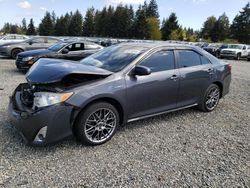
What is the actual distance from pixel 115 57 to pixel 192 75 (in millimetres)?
1631

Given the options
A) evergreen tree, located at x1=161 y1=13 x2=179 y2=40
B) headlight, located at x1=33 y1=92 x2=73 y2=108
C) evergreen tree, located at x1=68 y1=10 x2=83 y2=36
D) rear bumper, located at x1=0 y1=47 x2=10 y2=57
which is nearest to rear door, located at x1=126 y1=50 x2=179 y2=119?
headlight, located at x1=33 y1=92 x2=73 y2=108

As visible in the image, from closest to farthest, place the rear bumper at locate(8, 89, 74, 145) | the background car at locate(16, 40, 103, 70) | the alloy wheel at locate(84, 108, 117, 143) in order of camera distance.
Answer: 1. the rear bumper at locate(8, 89, 74, 145)
2. the alloy wheel at locate(84, 108, 117, 143)
3. the background car at locate(16, 40, 103, 70)

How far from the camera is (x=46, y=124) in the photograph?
354 centimetres

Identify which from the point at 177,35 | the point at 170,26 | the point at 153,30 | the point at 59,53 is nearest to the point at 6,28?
the point at 153,30

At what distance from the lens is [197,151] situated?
4.01 metres

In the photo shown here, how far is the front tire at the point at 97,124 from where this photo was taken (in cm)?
384

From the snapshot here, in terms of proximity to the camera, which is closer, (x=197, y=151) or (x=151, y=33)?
(x=197, y=151)

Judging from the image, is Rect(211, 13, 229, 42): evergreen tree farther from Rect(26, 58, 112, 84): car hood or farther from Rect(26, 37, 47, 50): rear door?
Rect(26, 58, 112, 84): car hood

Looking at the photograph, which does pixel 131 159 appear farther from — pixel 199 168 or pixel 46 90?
pixel 46 90

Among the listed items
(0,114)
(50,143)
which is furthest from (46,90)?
(0,114)

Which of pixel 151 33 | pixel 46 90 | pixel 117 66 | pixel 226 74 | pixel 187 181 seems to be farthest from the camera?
pixel 151 33

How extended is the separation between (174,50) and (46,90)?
2634 millimetres

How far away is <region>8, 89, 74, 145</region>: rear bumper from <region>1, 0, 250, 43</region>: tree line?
63.8 metres

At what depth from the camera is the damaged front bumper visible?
11.6ft
